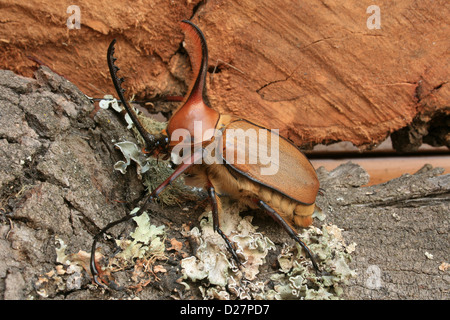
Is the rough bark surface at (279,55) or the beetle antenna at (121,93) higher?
the rough bark surface at (279,55)

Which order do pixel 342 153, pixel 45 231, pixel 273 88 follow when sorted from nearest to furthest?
pixel 45 231 < pixel 273 88 < pixel 342 153

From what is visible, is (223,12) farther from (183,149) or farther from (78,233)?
(78,233)

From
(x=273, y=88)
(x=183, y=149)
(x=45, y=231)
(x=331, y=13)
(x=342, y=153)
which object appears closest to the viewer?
(x=45, y=231)

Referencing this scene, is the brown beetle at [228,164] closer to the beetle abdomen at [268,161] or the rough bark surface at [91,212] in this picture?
the beetle abdomen at [268,161]

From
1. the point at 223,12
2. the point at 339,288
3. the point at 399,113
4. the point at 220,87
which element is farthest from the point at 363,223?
the point at 223,12

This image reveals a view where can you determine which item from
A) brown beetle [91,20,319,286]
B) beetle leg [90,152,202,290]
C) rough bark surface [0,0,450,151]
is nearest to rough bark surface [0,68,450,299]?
beetle leg [90,152,202,290]

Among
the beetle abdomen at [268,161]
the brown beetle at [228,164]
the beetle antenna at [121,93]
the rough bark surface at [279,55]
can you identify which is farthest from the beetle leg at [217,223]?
the rough bark surface at [279,55]

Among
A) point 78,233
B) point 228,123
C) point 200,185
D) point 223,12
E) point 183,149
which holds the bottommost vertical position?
point 78,233
